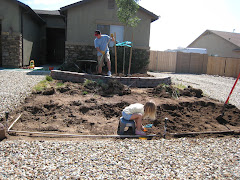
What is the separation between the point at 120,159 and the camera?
3.18m

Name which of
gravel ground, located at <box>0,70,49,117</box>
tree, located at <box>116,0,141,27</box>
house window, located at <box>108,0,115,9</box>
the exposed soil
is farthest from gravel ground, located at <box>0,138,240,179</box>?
house window, located at <box>108,0,115,9</box>

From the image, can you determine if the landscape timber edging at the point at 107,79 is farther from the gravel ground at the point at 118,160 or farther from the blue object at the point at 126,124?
the gravel ground at the point at 118,160

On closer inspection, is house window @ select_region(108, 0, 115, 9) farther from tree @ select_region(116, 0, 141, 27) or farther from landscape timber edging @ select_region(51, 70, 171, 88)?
landscape timber edging @ select_region(51, 70, 171, 88)

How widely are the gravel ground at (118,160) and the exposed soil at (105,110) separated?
32.8 inches

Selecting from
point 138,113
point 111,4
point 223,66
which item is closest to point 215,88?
point 111,4

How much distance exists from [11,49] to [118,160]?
1161 centimetres

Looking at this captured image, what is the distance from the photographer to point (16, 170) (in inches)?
109

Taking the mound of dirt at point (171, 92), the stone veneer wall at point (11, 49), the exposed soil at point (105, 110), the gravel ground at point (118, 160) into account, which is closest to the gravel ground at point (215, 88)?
the mound of dirt at point (171, 92)

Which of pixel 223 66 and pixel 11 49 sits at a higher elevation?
pixel 11 49

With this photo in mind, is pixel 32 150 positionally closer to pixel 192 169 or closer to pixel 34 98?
pixel 192 169

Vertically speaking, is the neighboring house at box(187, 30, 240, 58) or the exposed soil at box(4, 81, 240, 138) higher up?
the neighboring house at box(187, 30, 240, 58)

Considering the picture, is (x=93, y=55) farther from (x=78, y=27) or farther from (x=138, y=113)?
(x=138, y=113)

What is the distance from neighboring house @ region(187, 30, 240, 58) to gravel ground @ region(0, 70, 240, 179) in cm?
2369

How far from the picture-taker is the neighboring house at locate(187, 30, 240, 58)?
24.5 metres
